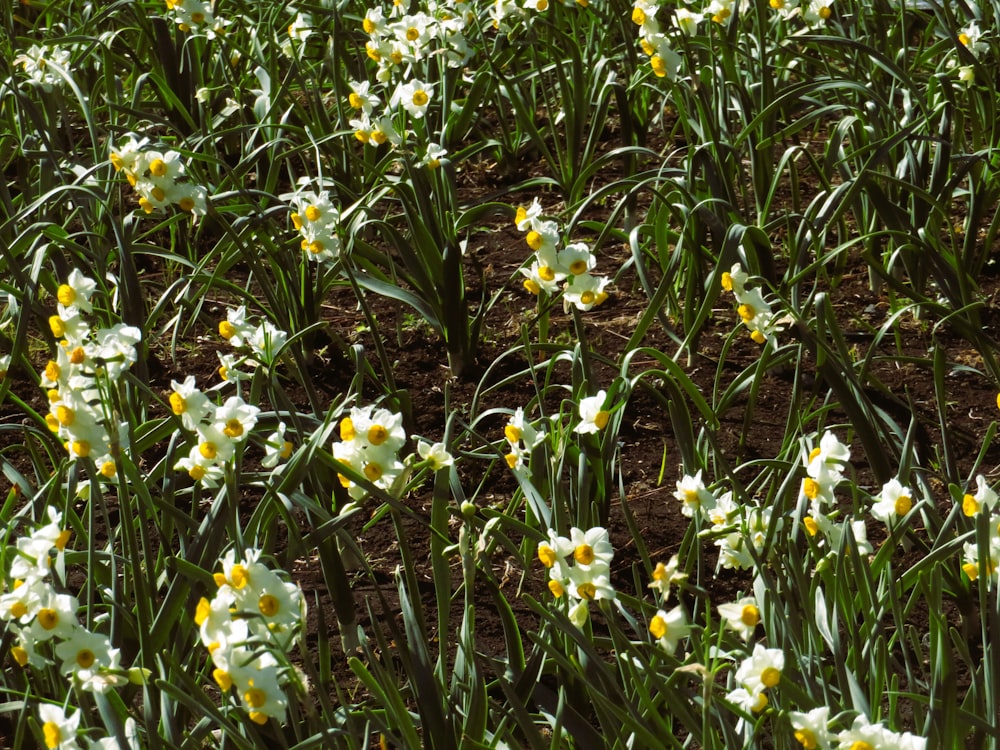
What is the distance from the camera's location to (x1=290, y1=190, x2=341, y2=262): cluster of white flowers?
8.03ft

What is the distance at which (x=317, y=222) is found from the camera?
2.45m

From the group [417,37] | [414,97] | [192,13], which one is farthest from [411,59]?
[192,13]

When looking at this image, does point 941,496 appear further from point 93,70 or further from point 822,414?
point 93,70

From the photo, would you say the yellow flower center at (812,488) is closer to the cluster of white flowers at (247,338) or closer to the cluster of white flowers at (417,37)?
the cluster of white flowers at (247,338)

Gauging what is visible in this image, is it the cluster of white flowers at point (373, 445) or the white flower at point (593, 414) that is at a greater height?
the cluster of white flowers at point (373, 445)

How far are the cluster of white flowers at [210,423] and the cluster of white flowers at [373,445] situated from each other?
0.12 meters

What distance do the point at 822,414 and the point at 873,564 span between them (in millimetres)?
600

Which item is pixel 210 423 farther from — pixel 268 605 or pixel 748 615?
pixel 748 615

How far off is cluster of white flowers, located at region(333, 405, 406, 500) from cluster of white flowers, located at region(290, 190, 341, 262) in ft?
3.28

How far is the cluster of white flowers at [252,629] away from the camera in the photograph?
3.76 feet

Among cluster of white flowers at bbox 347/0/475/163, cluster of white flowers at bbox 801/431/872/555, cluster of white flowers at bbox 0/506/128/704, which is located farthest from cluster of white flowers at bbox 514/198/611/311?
cluster of white flowers at bbox 0/506/128/704

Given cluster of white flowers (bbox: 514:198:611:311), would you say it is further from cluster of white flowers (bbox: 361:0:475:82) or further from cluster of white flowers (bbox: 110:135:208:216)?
cluster of white flowers (bbox: 361:0:475:82)

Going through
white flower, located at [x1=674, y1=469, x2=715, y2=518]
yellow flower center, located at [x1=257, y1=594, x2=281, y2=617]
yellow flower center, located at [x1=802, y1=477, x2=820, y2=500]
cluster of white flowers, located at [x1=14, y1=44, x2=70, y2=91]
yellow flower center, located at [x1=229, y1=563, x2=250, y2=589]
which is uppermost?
cluster of white flowers, located at [x1=14, y1=44, x2=70, y2=91]

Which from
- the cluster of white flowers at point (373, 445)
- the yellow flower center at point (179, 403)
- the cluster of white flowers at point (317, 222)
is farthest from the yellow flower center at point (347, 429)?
the cluster of white flowers at point (317, 222)
